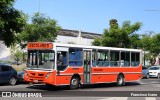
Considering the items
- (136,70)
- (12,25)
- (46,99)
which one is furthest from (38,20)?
(46,99)

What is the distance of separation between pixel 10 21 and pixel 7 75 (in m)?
3.85

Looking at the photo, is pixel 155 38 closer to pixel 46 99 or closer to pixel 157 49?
pixel 157 49

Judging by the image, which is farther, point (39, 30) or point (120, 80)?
point (39, 30)

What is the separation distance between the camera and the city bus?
2014 cm

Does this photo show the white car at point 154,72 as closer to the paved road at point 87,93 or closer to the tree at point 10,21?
the paved road at point 87,93

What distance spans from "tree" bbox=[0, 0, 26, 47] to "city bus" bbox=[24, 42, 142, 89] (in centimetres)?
487

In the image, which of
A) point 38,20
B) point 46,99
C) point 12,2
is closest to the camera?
point 46,99

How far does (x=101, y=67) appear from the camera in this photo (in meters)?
23.5

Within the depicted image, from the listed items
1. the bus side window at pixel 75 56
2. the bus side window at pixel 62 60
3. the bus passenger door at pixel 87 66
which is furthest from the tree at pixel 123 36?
the bus side window at pixel 62 60

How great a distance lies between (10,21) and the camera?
Result: 25.7m

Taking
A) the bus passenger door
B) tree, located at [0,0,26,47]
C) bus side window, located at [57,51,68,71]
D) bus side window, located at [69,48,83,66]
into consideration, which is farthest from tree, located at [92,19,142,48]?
bus side window, located at [57,51,68,71]

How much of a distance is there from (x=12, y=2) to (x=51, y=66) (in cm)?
726

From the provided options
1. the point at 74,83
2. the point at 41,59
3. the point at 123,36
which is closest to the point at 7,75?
the point at 41,59

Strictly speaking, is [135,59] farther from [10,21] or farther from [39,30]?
[39,30]
